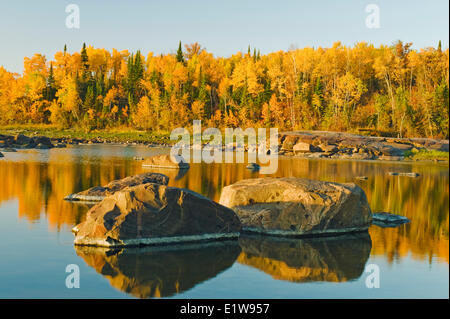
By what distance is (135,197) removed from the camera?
14164 mm

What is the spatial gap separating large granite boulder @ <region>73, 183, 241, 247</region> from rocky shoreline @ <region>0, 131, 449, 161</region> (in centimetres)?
4627

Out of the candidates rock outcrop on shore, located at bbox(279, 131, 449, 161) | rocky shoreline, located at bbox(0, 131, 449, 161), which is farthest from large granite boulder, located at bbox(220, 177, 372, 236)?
rock outcrop on shore, located at bbox(279, 131, 449, 161)

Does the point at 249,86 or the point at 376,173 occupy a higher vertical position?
the point at 249,86

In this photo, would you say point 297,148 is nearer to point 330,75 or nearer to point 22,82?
point 330,75

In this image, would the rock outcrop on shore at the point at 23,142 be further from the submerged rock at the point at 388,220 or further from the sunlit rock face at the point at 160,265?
the sunlit rock face at the point at 160,265

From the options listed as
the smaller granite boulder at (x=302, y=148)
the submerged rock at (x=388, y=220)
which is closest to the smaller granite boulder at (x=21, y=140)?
the smaller granite boulder at (x=302, y=148)

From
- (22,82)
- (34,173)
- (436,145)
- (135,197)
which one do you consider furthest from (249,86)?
(135,197)

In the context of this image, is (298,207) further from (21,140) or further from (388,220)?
(21,140)

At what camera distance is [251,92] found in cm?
9831

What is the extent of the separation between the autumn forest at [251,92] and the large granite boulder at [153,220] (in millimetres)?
67149

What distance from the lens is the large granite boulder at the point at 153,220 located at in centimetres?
1363

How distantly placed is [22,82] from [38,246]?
11344 cm

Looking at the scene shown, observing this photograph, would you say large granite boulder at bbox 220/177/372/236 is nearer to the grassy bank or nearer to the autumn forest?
the autumn forest

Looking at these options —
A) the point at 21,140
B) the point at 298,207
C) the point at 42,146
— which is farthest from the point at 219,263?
the point at 21,140
